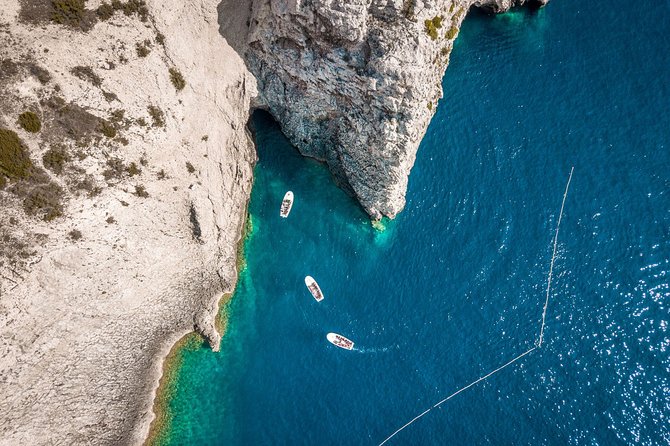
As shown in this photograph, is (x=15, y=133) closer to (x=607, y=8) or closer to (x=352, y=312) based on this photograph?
(x=352, y=312)

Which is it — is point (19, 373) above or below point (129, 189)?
below

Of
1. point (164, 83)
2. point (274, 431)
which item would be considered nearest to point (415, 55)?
point (164, 83)

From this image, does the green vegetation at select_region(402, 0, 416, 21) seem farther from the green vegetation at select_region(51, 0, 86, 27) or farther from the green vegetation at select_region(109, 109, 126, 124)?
the green vegetation at select_region(51, 0, 86, 27)

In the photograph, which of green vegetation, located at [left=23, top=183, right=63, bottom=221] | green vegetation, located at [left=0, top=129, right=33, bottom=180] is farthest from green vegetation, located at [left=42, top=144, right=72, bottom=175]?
green vegetation, located at [left=23, top=183, right=63, bottom=221]

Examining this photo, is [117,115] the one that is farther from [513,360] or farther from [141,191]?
[513,360]

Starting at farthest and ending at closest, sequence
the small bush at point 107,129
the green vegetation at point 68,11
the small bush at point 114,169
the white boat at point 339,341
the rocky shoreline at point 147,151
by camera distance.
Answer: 1. the white boat at point 339,341
2. the small bush at point 114,169
3. the small bush at point 107,129
4. the rocky shoreline at point 147,151
5. the green vegetation at point 68,11

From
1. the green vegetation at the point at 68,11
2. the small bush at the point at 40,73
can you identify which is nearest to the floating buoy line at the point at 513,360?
the small bush at the point at 40,73

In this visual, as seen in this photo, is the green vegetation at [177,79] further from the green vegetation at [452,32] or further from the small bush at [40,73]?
the green vegetation at [452,32]
